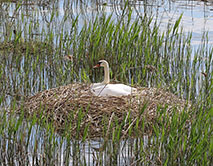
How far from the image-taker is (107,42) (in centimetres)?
782

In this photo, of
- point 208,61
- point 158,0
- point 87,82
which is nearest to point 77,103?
point 87,82

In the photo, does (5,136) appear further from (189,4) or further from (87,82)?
(189,4)

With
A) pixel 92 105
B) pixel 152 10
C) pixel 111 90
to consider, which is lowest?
pixel 92 105

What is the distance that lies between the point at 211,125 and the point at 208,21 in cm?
613

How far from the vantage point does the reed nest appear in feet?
18.9

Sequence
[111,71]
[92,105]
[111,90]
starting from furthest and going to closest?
[111,71]
[111,90]
[92,105]

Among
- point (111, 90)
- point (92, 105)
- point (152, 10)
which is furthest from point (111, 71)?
point (152, 10)

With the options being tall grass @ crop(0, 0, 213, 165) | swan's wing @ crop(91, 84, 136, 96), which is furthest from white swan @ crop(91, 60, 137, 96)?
tall grass @ crop(0, 0, 213, 165)

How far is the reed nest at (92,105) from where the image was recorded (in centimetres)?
576

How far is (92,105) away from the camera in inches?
240

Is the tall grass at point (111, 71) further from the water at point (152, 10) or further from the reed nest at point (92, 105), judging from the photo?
the water at point (152, 10)

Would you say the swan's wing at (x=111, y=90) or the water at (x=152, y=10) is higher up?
the water at (x=152, y=10)

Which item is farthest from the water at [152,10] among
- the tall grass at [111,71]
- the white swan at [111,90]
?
the white swan at [111,90]

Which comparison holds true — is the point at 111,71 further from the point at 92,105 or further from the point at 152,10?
the point at 152,10
